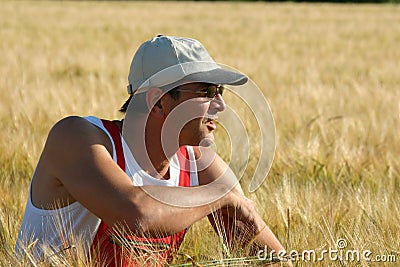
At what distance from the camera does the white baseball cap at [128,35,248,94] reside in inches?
77.9

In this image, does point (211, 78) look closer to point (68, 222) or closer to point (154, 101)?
point (154, 101)

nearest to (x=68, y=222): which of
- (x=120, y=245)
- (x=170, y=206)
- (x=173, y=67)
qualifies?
(x=120, y=245)

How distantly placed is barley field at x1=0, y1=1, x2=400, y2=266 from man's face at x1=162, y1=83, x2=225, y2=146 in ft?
0.96

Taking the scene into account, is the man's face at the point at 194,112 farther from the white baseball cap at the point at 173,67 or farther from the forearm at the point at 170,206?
the forearm at the point at 170,206

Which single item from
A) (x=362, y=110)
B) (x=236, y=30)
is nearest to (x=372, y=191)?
(x=362, y=110)

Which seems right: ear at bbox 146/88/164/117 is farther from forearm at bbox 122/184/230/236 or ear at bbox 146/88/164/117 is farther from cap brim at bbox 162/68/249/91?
forearm at bbox 122/184/230/236

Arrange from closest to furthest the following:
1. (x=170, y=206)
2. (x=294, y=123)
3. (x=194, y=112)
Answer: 1. (x=170, y=206)
2. (x=194, y=112)
3. (x=294, y=123)

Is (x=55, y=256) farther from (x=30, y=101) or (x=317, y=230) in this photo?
(x=30, y=101)

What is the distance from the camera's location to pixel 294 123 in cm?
436

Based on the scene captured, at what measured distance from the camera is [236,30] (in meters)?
14.3

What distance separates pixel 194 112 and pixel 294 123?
246cm

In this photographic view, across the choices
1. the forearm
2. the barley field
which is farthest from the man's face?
the barley field

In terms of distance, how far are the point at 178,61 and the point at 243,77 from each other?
190 mm

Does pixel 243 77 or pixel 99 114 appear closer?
pixel 243 77
